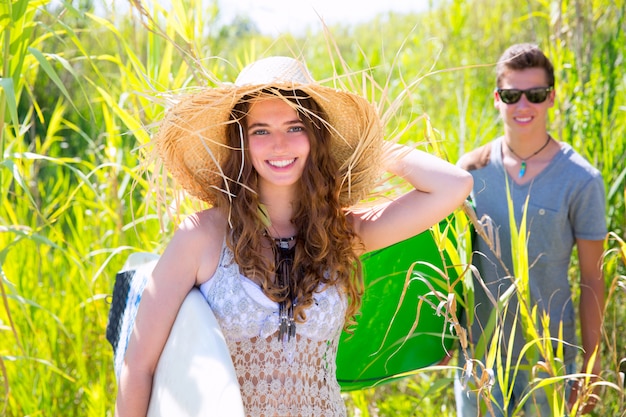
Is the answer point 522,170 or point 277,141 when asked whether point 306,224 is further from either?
point 522,170

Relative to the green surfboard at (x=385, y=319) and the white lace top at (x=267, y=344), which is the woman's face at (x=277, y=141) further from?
the green surfboard at (x=385, y=319)

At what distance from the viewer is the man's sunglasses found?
9.32 ft

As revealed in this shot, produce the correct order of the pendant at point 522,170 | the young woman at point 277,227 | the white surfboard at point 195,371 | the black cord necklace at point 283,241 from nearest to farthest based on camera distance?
the white surfboard at point 195,371, the young woman at point 277,227, the black cord necklace at point 283,241, the pendant at point 522,170

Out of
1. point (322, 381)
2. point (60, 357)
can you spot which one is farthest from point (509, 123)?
point (60, 357)

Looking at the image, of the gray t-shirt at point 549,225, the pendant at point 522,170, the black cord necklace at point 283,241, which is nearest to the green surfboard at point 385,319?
the gray t-shirt at point 549,225

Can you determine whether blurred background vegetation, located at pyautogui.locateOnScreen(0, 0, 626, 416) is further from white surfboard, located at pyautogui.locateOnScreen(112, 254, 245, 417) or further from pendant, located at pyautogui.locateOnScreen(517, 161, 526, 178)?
white surfboard, located at pyautogui.locateOnScreen(112, 254, 245, 417)

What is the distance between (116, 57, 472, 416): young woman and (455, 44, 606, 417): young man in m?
0.53

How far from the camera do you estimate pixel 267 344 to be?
A: 80.0 inches

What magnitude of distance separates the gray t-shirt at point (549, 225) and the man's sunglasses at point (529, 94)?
20 cm

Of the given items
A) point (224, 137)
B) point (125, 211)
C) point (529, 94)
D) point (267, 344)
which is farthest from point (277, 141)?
point (125, 211)

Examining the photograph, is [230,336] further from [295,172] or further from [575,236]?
[575,236]

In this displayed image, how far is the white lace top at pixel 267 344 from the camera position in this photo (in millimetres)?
1999

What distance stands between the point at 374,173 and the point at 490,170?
714 mm

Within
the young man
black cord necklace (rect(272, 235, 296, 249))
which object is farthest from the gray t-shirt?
black cord necklace (rect(272, 235, 296, 249))
